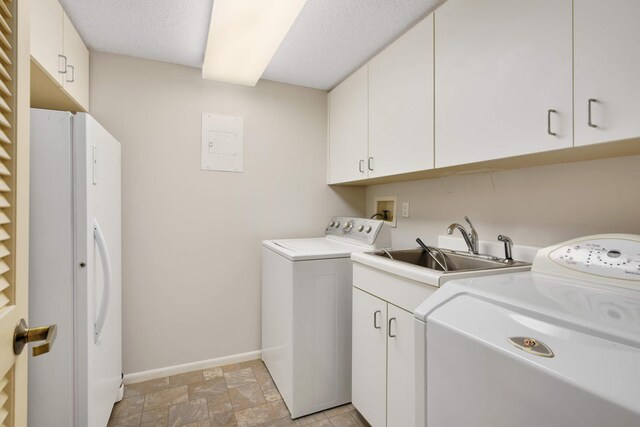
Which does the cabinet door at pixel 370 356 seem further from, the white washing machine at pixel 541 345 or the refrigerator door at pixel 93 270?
the refrigerator door at pixel 93 270

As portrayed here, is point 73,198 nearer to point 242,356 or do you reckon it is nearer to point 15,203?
point 15,203

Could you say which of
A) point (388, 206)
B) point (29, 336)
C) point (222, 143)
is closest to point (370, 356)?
point (388, 206)

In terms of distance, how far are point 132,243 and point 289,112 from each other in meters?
1.51

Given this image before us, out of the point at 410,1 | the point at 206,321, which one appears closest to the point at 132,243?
the point at 206,321

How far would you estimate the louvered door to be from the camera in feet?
1.98

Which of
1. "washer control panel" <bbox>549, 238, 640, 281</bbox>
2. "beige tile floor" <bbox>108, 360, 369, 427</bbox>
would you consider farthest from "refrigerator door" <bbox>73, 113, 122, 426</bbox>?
"washer control panel" <bbox>549, 238, 640, 281</bbox>

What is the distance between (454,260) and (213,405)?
1.66m

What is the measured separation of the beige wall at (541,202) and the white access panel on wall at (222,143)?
4.49 feet

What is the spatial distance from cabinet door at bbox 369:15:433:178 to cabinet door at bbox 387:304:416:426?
750 millimetres

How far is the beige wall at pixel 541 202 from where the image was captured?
1.16m

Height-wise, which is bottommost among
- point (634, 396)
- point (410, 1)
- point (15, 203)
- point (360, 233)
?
point (634, 396)

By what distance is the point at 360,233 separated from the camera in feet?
6.88

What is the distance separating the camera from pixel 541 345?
0.67 m

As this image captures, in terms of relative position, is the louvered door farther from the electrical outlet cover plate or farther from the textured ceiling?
the electrical outlet cover plate
